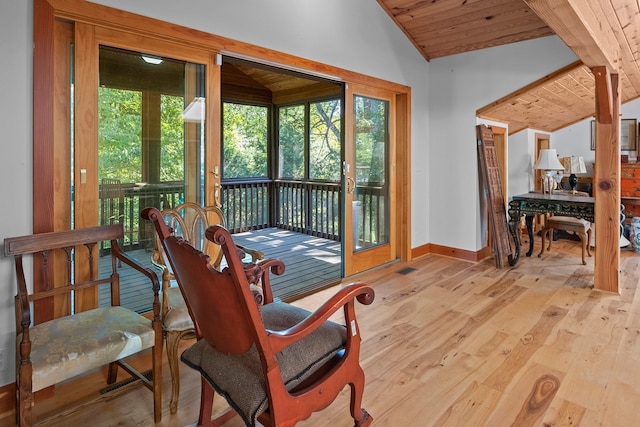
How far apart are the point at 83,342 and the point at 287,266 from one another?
3.11 metres

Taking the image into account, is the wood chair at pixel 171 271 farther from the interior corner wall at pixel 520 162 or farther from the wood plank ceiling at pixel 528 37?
the interior corner wall at pixel 520 162

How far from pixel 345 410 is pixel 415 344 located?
0.88 meters

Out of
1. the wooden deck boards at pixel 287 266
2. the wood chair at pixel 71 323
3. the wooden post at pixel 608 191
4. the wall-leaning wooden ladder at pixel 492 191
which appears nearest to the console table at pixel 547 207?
the wall-leaning wooden ladder at pixel 492 191

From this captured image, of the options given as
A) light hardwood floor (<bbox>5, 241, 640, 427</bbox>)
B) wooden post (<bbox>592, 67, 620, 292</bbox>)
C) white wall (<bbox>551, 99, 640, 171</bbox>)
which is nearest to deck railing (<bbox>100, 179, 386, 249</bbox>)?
light hardwood floor (<bbox>5, 241, 640, 427</bbox>)

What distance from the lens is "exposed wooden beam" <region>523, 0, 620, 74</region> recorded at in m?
2.00

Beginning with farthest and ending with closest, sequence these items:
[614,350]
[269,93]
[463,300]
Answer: [269,93]
[463,300]
[614,350]

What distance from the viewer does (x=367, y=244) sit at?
4.50 m

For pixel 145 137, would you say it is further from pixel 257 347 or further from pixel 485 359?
pixel 485 359

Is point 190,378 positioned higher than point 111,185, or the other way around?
point 111,185

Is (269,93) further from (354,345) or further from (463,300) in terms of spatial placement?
(354,345)

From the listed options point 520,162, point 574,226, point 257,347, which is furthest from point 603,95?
point 257,347

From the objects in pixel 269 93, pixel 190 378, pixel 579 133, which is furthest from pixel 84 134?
pixel 579 133

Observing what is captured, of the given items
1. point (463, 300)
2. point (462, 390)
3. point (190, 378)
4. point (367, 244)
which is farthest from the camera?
point (367, 244)

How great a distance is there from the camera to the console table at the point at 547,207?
416 centimetres
